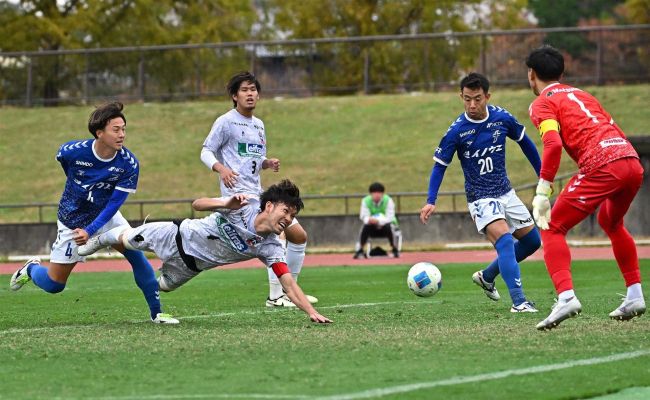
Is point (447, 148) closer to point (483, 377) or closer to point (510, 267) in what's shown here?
point (510, 267)

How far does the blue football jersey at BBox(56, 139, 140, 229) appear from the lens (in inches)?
422

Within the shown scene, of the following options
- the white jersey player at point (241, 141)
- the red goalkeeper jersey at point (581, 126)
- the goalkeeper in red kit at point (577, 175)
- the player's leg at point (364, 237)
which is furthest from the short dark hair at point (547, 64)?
the player's leg at point (364, 237)

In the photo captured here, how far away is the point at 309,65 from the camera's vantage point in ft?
138

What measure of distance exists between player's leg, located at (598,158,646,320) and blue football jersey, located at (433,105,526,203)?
2.10m

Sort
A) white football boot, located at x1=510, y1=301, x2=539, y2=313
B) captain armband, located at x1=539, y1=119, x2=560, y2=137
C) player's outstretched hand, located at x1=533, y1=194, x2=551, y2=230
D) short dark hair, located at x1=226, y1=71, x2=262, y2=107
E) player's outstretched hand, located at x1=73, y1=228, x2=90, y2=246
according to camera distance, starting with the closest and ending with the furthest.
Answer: player's outstretched hand, located at x1=533, y1=194, x2=551, y2=230
captain armband, located at x1=539, y1=119, x2=560, y2=137
player's outstretched hand, located at x1=73, y1=228, x2=90, y2=246
white football boot, located at x1=510, y1=301, x2=539, y2=313
short dark hair, located at x1=226, y1=71, x2=262, y2=107

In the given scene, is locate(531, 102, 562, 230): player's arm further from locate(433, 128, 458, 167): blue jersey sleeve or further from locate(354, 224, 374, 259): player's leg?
locate(354, 224, 374, 259): player's leg

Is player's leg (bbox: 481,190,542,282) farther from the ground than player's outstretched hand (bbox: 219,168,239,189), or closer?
closer

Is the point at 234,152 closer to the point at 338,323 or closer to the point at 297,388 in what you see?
the point at 338,323

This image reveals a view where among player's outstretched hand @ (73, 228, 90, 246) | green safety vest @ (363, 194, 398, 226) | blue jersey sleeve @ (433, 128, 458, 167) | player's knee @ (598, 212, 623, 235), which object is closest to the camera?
player's knee @ (598, 212, 623, 235)

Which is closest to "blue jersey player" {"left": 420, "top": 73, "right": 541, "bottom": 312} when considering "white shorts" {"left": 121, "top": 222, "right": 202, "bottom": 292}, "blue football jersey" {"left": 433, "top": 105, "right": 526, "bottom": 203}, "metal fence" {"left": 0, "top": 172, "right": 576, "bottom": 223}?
"blue football jersey" {"left": 433, "top": 105, "right": 526, "bottom": 203}

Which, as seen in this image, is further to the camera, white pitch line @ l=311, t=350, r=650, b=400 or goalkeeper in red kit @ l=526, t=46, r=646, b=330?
goalkeeper in red kit @ l=526, t=46, r=646, b=330

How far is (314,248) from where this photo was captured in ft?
95.1

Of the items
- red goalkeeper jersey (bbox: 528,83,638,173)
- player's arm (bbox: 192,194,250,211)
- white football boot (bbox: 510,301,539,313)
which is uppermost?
red goalkeeper jersey (bbox: 528,83,638,173)

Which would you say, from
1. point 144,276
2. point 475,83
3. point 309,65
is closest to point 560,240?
point 475,83
